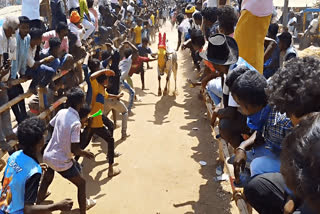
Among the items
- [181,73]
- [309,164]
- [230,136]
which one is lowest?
[181,73]

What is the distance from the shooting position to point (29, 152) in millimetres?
3039

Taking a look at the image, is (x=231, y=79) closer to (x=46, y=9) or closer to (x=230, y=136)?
(x=230, y=136)

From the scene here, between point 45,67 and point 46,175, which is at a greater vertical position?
point 45,67

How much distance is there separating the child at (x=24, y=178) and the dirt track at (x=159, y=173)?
1.83m

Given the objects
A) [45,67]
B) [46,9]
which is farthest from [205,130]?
[46,9]

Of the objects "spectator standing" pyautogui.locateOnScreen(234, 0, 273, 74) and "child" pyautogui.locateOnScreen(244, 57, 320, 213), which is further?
"spectator standing" pyautogui.locateOnScreen(234, 0, 273, 74)

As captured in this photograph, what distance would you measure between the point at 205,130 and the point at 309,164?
6.27 meters

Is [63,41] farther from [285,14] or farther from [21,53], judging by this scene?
[285,14]

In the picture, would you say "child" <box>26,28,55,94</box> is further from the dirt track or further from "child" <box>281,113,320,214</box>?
"child" <box>281,113,320,214</box>

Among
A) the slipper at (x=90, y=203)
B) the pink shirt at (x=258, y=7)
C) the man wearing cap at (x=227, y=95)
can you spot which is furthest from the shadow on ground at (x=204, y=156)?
the pink shirt at (x=258, y=7)

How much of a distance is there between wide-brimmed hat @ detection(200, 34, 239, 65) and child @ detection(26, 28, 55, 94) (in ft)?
10.6

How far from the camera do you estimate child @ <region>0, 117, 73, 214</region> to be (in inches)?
111

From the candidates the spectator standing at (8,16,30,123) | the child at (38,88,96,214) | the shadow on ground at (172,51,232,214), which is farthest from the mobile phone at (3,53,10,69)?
the shadow on ground at (172,51,232,214)

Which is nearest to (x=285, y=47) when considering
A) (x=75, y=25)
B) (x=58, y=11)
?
(x=75, y=25)
